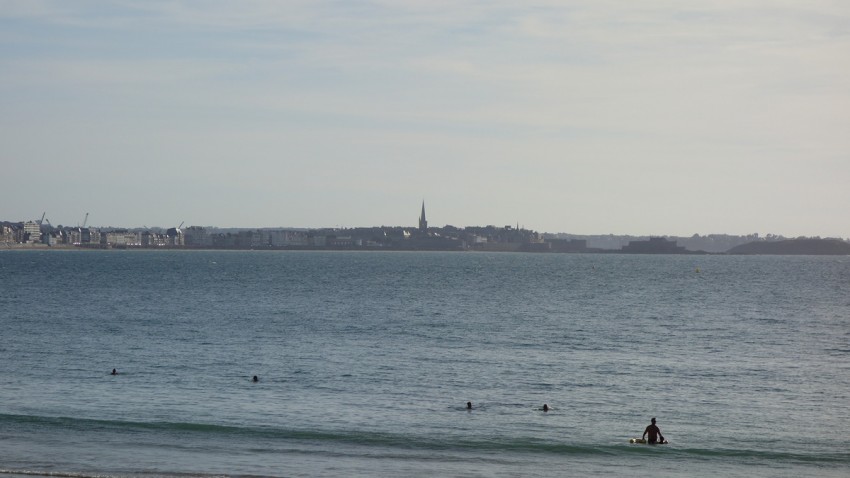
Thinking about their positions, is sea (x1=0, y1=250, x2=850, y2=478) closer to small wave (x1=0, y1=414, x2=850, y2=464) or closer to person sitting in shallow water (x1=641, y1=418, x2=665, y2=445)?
small wave (x1=0, y1=414, x2=850, y2=464)

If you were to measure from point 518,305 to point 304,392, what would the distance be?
205ft

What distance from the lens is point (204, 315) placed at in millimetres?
93562

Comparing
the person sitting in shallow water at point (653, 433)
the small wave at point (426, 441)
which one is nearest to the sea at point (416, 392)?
the small wave at point (426, 441)

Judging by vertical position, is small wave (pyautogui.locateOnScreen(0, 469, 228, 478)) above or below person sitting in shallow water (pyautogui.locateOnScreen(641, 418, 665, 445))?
below

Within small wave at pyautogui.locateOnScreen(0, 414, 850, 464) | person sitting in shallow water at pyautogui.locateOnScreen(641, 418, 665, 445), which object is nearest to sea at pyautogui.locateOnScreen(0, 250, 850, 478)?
small wave at pyautogui.locateOnScreen(0, 414, 850, 464)

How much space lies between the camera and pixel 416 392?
50469 mm

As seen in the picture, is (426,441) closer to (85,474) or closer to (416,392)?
(416,392)

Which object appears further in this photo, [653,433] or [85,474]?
[653,433]

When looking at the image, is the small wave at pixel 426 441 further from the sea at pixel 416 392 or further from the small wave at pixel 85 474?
the small wave at pixel 85 474

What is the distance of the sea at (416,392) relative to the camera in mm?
37062

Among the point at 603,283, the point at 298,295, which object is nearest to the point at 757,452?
the point at 298,295

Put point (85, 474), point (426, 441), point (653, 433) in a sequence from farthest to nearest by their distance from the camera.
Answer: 1. point (426, 441)
2. point (653, 433)
3. point (85, 474)

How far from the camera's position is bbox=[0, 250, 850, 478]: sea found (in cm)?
3706

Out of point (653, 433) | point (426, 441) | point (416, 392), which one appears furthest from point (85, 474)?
point (653, 433)
